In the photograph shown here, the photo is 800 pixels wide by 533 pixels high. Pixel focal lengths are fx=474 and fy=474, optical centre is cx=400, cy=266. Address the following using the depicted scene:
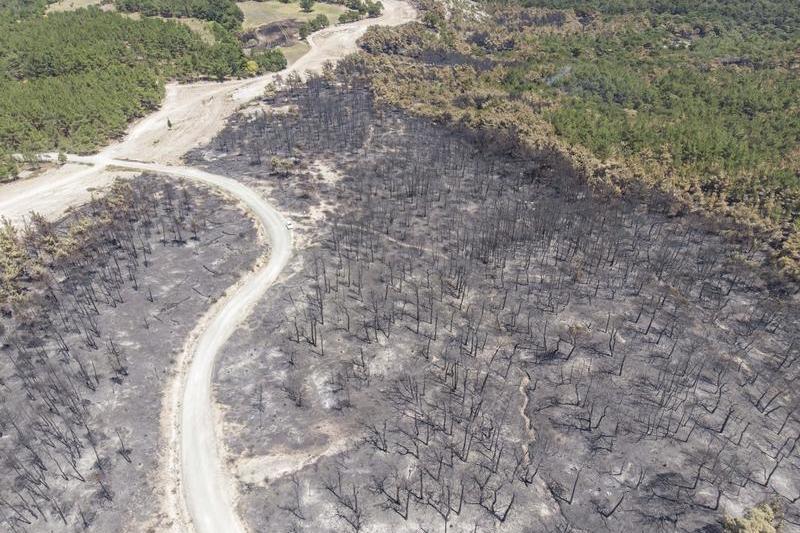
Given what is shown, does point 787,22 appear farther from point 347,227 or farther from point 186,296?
point 186,296

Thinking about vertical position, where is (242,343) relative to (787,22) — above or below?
below

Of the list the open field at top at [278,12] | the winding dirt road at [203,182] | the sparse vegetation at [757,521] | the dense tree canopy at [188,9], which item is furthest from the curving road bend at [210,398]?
the open field at top at [278,12]

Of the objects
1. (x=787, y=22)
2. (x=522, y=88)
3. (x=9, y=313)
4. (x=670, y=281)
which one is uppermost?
(x=787, y=22)

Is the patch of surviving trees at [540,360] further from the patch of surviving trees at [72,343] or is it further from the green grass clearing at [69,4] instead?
the green grass clearing at [69,4]

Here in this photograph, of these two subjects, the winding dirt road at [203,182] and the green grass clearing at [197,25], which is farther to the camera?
A: the green grass clearing at [197,25]

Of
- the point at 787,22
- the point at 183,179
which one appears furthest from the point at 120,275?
the point at 787,22

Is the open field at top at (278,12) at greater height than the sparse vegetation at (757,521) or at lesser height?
greater

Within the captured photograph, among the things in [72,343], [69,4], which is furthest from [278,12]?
[72,343]
